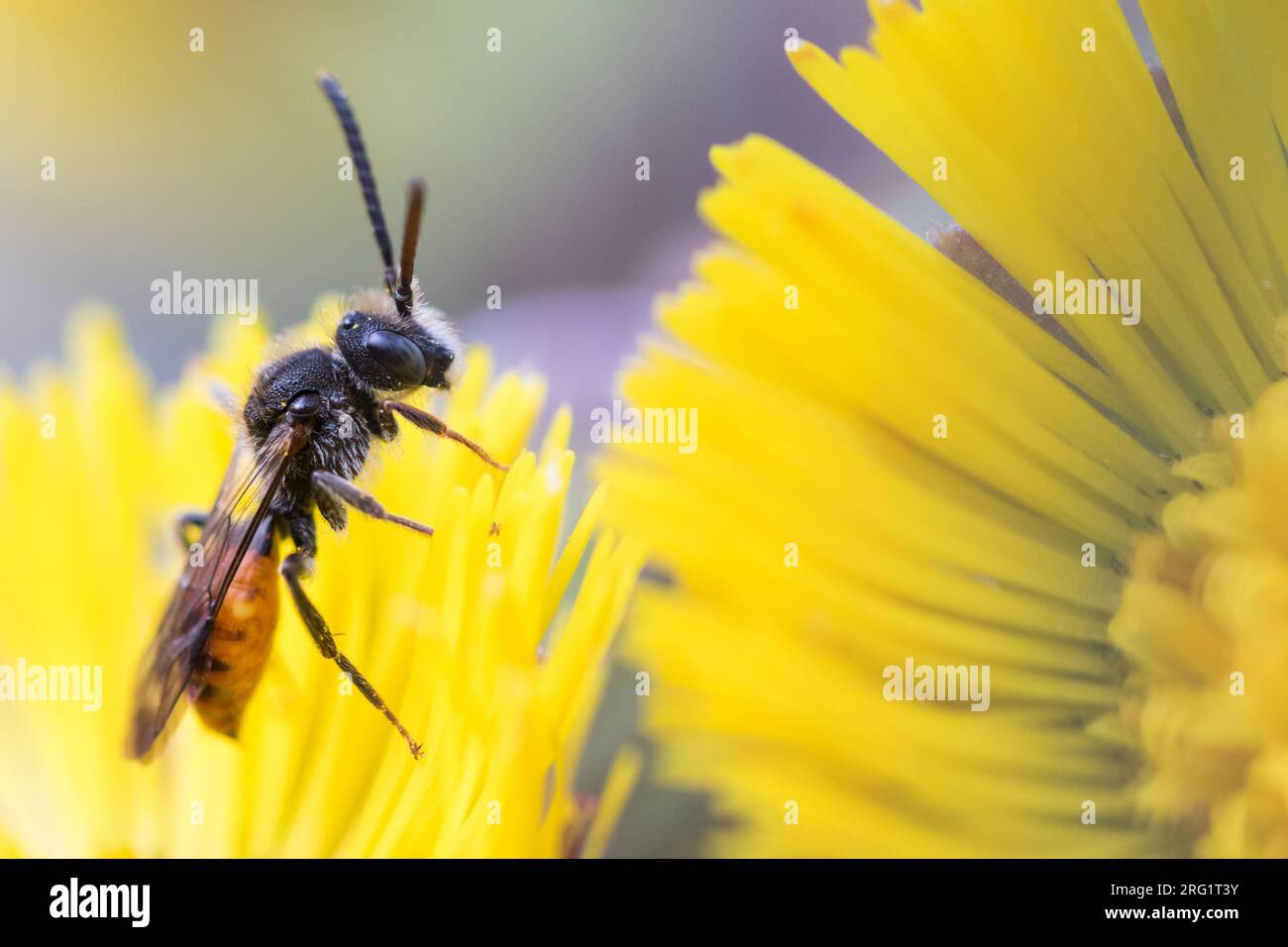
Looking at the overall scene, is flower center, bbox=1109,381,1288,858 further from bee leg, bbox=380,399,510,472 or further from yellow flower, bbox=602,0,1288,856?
bee leg, bbox=380,399,510,472

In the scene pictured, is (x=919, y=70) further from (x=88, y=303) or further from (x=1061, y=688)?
(x=88, y=303)

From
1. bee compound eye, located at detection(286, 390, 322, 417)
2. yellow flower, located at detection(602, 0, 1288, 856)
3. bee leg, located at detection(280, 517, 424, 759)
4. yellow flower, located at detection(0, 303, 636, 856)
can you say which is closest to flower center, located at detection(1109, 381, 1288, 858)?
yellow flower, located at detection(602, 0, 1288, 856)

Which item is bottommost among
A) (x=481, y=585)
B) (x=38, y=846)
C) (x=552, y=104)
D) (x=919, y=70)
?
(x=38, y=846)

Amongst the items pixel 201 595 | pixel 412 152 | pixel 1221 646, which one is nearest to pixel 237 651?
pixel 201 595

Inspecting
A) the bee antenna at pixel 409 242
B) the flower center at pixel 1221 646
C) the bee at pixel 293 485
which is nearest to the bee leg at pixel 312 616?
the bee at pixel 293 485

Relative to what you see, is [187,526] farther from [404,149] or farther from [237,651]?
[404,149]

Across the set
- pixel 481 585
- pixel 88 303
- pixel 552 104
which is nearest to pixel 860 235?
pixel 481 585

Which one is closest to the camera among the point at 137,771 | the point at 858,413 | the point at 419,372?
the point at 858,413
